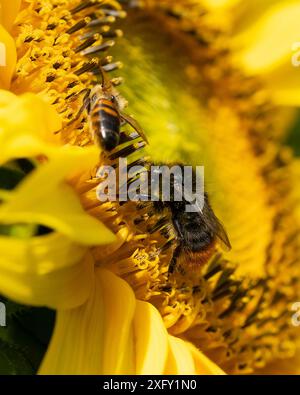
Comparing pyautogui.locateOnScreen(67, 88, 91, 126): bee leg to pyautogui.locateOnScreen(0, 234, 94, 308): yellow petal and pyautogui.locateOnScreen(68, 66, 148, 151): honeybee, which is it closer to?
pyautogui.locateOnScreen(68, 66, 148, 151): honeybee

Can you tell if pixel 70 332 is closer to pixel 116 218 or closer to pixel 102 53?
pixel 116 218

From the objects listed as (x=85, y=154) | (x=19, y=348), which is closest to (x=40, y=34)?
(x=85, y=154)

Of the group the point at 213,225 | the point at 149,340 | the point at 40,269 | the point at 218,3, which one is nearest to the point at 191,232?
the point at 213,225

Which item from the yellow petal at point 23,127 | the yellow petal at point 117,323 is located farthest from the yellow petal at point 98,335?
the yellow petal at point 23,127

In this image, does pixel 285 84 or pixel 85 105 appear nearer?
pixel 85 105

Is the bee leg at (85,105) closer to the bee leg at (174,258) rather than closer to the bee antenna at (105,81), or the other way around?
the bee antenna at (105,81)

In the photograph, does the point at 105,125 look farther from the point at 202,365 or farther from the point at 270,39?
the point at 270,39
